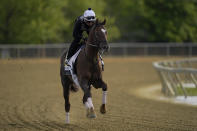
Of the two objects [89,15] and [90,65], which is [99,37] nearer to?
[90,65]

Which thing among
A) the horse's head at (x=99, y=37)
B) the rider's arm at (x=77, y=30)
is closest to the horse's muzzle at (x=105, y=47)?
the horse's head at (x=99, y=37)

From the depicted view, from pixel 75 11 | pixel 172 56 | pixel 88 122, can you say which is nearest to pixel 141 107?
pixel 88 122

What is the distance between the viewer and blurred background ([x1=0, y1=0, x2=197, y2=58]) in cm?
3619

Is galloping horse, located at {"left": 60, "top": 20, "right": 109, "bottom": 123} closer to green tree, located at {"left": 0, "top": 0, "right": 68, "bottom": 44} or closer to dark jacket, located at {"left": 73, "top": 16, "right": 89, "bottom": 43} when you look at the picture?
dark jacket, located at {"left": 73, "top": 16, "right": 89, "bottom": 43}

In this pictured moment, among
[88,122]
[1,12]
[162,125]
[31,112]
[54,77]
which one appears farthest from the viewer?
[1,12]

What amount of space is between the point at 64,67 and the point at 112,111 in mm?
2328

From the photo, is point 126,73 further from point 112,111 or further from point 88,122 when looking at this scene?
point 88,122

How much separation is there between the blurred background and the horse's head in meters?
19.5

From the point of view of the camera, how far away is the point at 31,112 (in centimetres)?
1252

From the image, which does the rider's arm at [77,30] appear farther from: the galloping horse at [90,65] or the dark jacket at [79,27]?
the galloping horse at [90,65]

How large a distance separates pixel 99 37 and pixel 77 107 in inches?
192

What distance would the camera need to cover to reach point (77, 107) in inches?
546

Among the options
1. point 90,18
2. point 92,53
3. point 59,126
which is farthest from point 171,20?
Answer: point 59,126

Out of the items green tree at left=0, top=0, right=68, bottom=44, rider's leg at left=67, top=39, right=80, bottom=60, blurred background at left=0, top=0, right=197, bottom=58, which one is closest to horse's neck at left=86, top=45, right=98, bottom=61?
rider's leg at left=67, top=39, right=80, bottom=60
